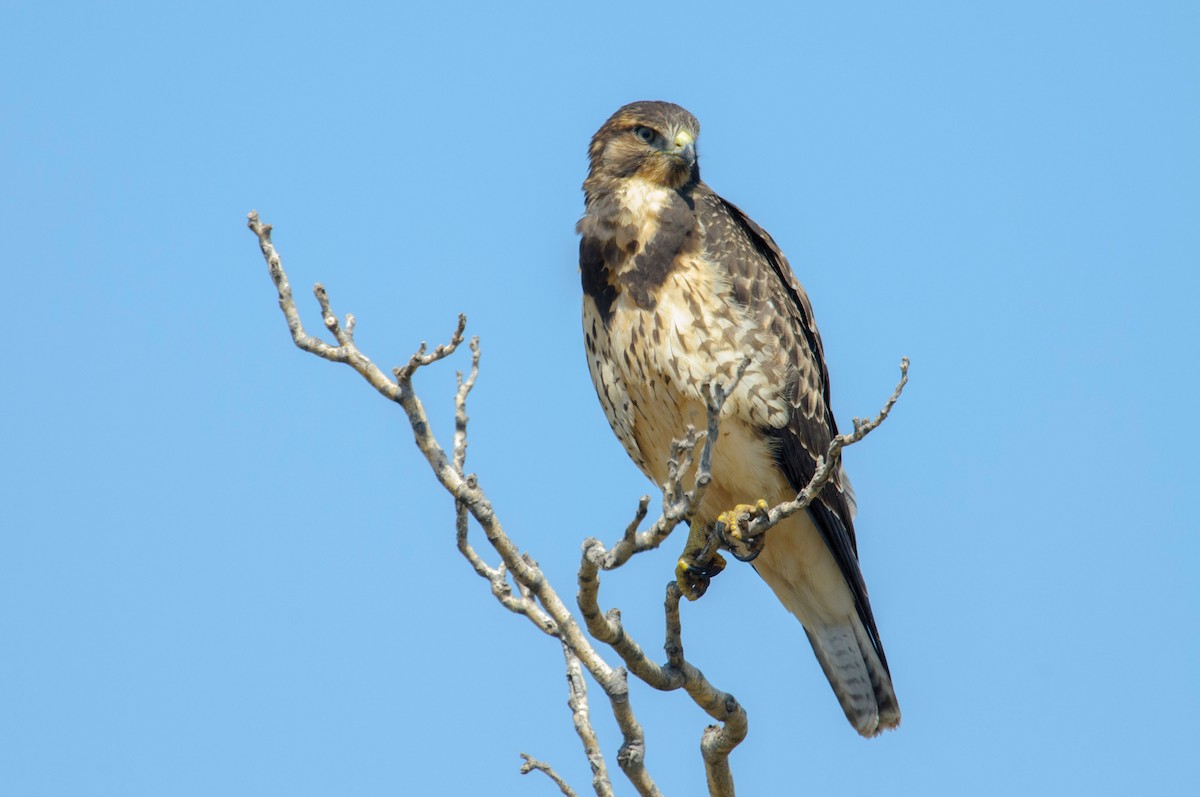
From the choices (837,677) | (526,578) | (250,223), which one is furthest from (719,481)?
(250,223)

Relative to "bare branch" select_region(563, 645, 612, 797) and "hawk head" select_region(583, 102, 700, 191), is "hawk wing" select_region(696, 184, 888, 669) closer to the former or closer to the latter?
"hawk head" select_region(583, 102, 700, 191)

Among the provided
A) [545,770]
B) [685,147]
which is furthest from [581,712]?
[685,147]

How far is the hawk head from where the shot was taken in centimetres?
634

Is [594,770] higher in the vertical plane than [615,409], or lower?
lower

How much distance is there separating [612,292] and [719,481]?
0.98 metres

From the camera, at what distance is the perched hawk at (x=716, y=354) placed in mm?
5812

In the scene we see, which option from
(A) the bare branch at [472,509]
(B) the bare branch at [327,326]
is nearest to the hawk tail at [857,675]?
(A) the bare branch at [472,509]

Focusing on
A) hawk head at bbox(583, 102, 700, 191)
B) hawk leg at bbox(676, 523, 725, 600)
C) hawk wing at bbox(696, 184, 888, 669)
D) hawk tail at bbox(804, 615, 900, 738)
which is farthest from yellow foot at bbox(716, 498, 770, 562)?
hawk head at bbox(583, 102, 700, 191)

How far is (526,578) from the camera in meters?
4.49

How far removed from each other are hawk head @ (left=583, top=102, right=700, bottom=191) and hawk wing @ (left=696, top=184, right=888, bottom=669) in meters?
0.19

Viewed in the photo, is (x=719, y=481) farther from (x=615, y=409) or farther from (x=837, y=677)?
(x=837, y=677)

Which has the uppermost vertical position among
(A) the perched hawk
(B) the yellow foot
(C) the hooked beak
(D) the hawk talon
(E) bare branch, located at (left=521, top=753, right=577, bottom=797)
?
(C) the hooked beak

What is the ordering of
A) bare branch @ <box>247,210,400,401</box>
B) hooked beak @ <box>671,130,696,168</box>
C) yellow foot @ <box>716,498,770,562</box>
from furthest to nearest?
hooked beak @ <box>671,130,696,168</box> < yellow foot @ <box>716,498,770,562</box> < bare branch @ <box>247,210,400,401</box>

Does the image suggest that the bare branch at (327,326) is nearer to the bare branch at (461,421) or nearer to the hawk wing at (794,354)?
the bare branch at (461,421)
